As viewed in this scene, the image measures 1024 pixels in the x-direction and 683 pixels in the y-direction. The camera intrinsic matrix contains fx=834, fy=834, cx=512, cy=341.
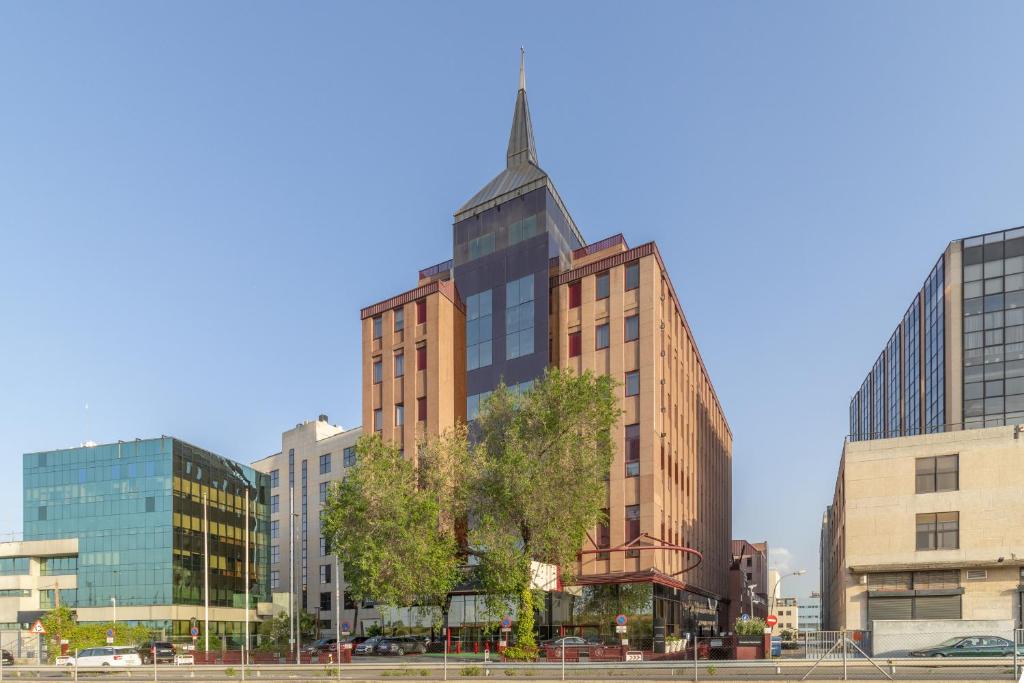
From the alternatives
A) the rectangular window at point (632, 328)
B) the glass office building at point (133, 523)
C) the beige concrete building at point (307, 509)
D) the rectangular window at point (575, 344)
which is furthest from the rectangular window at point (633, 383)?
the glass office building at point (133, 523)

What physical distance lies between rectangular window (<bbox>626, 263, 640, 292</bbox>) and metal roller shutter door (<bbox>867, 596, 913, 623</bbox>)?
24239mm

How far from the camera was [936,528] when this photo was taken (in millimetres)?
45812

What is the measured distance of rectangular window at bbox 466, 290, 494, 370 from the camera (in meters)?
63.2

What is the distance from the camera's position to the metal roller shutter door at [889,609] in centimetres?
4591

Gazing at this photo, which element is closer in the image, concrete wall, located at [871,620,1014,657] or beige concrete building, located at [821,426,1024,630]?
concrete wall, located at [871,620,1014,657]

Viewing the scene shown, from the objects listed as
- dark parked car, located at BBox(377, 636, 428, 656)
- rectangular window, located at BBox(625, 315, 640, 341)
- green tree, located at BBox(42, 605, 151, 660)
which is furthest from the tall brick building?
green tree, located at BBox(42, 605, 151, 660)

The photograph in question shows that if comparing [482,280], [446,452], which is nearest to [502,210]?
[482,280]

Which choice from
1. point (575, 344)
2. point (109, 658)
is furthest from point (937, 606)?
point (109, 658)

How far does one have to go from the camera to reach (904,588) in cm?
4638

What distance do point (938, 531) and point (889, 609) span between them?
514 centimetres

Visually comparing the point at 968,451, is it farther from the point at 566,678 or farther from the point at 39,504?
the point at 39,504

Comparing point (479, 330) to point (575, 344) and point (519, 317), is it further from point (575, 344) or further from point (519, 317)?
point (575, 344)

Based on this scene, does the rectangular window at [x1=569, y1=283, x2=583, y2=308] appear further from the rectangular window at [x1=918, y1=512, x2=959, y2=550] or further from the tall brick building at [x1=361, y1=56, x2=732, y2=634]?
the rectangular window at [x1=918, y1=512, x2=959, y2=550]

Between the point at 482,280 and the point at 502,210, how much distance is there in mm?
5678
